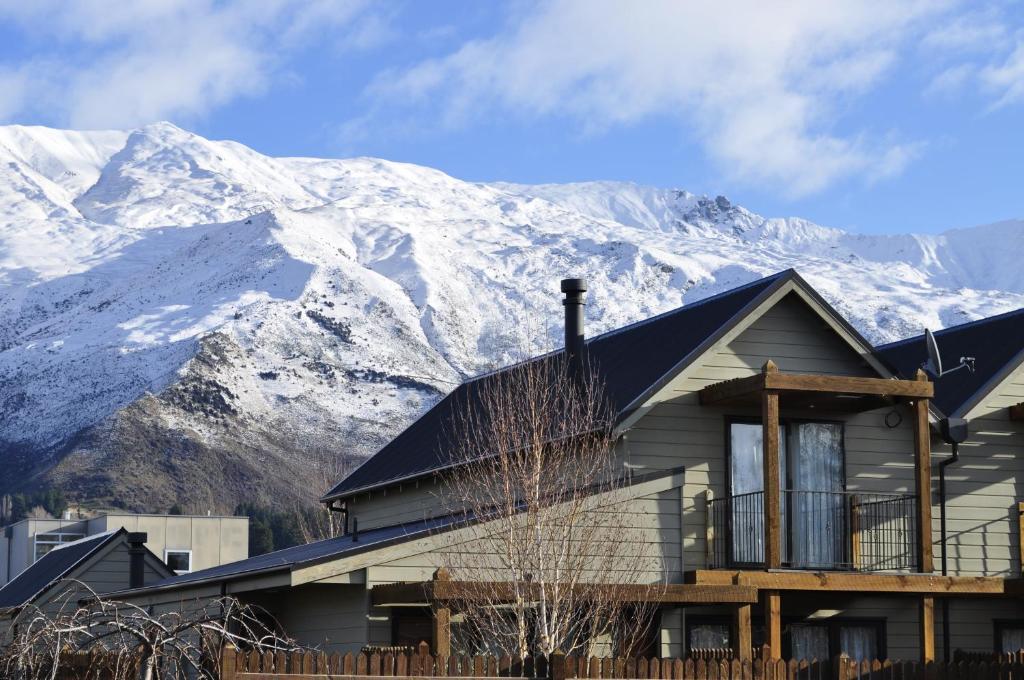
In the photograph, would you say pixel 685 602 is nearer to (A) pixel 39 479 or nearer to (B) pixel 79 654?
(B) pixel 79 654

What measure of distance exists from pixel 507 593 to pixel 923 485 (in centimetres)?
707

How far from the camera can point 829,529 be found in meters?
25.0

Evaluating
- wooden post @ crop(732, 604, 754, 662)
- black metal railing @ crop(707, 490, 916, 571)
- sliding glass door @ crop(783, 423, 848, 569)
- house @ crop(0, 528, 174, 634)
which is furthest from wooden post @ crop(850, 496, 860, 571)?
house @ crop(0, 528, 174, 634)

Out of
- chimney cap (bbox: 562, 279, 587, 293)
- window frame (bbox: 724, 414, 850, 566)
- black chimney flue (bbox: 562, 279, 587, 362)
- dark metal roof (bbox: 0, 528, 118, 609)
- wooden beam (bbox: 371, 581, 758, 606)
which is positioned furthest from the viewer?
dark metal roof (bbox: 0, 528, 118, 609)

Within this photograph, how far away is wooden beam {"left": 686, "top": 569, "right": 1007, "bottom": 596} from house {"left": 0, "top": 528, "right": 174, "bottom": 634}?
20.4 meters

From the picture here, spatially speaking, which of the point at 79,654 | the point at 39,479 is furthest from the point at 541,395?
the point at 39,479

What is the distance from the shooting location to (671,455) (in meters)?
24.0

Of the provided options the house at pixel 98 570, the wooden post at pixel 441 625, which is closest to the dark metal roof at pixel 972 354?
the wooden post at pixel 441 625

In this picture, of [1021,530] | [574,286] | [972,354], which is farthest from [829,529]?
[574,286]

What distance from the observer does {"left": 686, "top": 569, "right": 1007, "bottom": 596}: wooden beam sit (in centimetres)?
2250

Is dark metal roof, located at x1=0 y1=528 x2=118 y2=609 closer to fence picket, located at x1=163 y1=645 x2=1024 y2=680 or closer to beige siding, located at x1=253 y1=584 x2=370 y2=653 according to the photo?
beige siding, located at x1=253 y1=584 x2=370 y2=653

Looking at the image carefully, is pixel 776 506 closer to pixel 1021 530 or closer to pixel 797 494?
pixel 797 494

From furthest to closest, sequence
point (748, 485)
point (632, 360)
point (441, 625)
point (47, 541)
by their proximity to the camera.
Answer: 1. point (47, 541)
2. point (632, 360)
3. point (748, 485)
4. point (441, 625)

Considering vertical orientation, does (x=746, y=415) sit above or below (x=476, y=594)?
above
